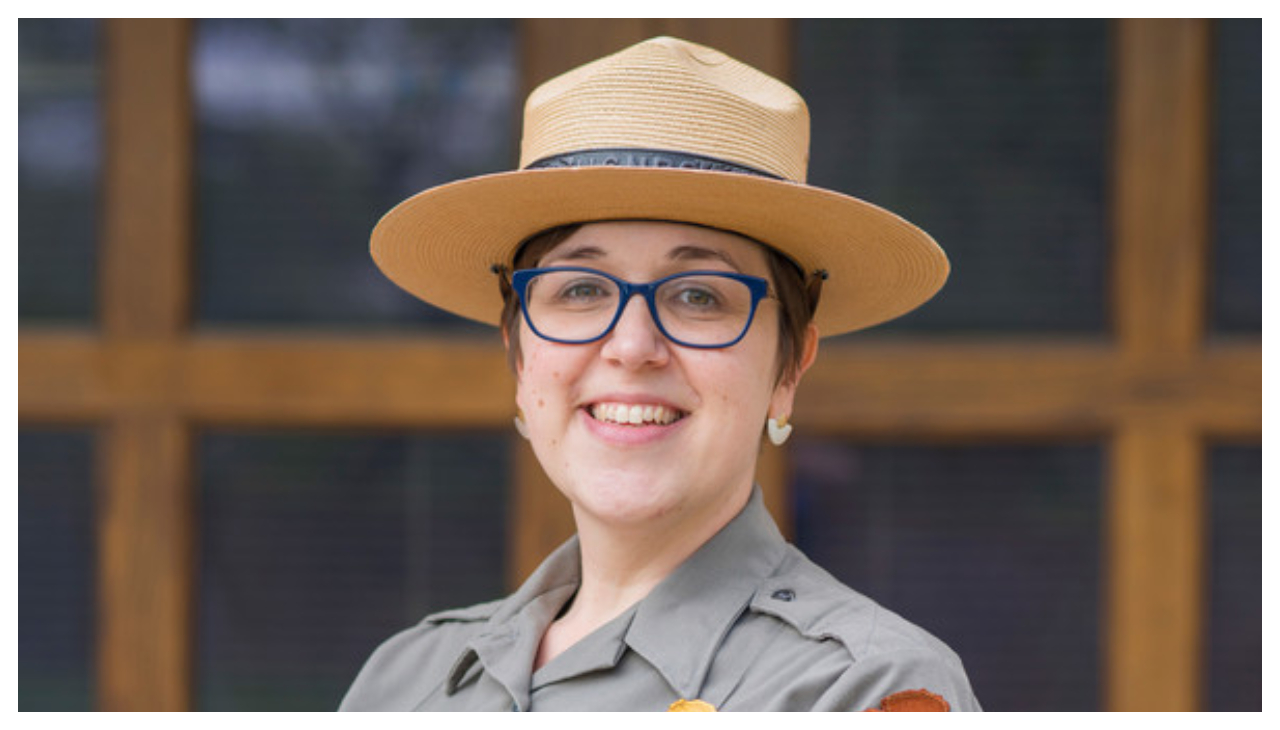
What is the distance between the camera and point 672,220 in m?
1.47

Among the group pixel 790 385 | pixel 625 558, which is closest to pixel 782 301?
pixel 790 385

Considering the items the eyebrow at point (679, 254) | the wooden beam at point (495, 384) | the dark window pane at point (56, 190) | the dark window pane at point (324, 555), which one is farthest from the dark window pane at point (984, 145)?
the eyebrow at point (679, 254)

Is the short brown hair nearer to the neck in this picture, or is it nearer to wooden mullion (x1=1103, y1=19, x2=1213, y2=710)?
the neck

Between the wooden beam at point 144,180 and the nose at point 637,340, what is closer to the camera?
the nose at point 637,340

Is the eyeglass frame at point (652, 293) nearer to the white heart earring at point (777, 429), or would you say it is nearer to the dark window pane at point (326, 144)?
the white heart earring at point (777, 429)

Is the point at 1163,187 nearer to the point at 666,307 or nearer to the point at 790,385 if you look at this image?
the point at 790,385

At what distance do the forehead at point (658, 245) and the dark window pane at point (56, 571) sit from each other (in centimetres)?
214

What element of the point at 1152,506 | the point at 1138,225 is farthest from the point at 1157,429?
the point at 1138,225

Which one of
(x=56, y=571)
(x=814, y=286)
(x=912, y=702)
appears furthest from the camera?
(x=56, y=571)

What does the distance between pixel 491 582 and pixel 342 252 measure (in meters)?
0.86

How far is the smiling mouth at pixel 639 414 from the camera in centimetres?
140

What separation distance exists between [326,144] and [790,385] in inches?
78.5

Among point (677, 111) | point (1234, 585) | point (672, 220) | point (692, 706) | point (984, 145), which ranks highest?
point (984, 145)

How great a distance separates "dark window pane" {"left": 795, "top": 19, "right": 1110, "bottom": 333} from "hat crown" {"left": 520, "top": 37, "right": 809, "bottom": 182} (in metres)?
1.68
